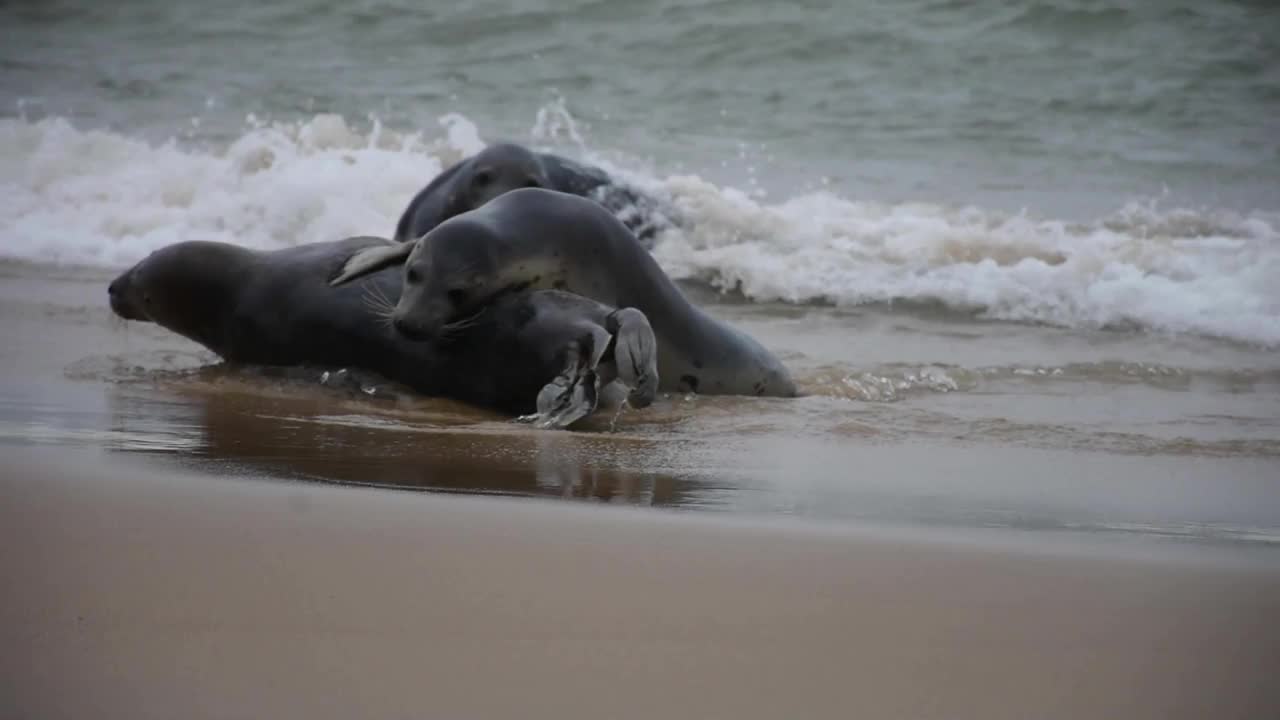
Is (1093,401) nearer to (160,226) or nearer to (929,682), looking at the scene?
(929,682)

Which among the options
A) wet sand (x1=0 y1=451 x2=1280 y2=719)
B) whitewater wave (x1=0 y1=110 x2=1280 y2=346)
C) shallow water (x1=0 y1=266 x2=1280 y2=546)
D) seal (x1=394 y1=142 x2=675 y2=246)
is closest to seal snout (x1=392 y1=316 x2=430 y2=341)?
shallow water (x1=0 y1=266 x2=1280 y2=546)

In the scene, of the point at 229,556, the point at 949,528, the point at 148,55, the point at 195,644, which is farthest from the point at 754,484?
the point at 148,55

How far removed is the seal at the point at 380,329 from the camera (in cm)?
416

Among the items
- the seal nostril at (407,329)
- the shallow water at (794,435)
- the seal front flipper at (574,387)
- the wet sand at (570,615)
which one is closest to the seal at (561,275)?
the seal nostril at (407,329)

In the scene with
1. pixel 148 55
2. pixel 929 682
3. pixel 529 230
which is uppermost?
pixel 148 55

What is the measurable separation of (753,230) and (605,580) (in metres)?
6.73

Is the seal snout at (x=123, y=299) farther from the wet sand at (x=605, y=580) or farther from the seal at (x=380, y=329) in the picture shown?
the wet sand at (x=605, y=580)

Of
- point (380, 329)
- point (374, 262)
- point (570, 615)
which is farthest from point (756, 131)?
point (570, 615)

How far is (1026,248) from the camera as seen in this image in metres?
8.84

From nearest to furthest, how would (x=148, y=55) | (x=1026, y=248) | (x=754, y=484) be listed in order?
(x=754, y=484), (x=1026, y=248), (x=148, y=55)

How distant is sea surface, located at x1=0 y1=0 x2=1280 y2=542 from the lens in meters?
4.00

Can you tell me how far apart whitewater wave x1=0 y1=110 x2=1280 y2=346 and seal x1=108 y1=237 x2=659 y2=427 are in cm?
358

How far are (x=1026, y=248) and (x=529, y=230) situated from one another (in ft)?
→ 16.7

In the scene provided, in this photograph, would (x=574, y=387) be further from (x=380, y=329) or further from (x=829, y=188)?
(x=829, y=188)
